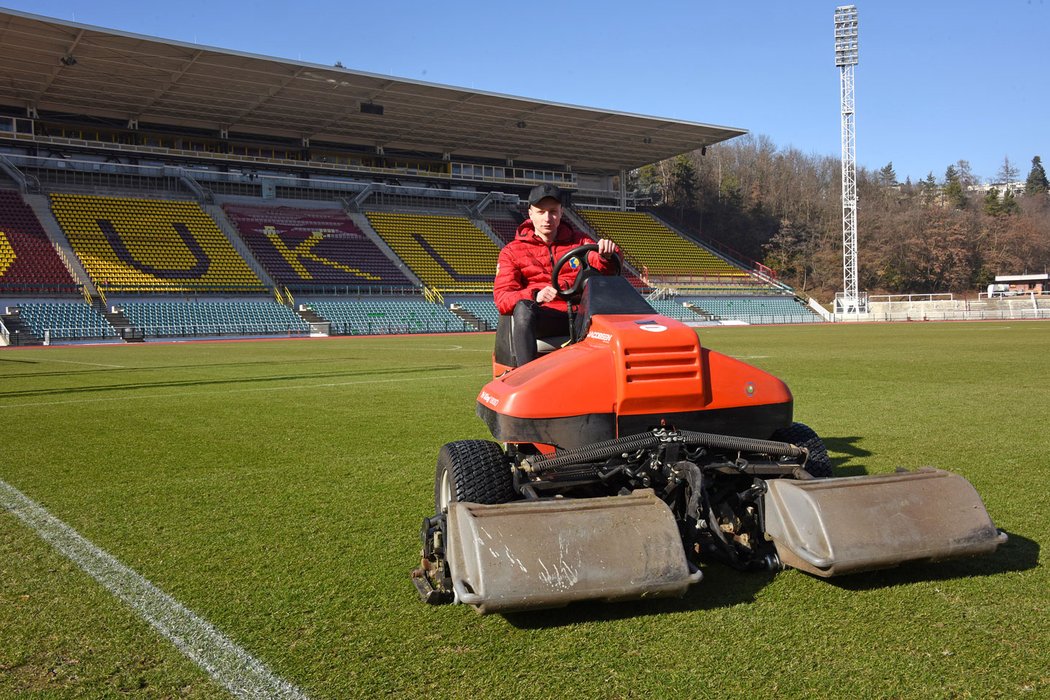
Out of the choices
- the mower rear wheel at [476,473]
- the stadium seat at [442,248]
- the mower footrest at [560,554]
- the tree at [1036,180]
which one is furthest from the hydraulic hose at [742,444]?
the tree at [1036,180]

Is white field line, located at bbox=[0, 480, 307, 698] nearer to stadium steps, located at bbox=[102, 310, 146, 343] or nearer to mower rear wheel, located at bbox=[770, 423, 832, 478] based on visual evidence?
mower rear wheel, located at bbox=[770, 423, 832, 478]

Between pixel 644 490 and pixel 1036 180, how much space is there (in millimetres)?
146638

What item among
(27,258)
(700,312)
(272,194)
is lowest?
(700,312)

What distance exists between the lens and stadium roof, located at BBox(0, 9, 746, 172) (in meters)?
34.6

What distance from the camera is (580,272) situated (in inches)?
178

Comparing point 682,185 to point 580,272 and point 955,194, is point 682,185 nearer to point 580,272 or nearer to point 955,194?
point 955,194

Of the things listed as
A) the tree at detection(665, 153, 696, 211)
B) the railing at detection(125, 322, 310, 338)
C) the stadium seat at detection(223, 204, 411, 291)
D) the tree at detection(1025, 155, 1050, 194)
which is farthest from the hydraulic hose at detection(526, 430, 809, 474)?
the tree at detection(1025, 155, 1050, 194)

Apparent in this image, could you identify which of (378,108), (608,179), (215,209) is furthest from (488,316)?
(608,179)

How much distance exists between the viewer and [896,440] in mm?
6672

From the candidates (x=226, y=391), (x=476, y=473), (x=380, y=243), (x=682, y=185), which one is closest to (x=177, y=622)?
(x=476, y=473)

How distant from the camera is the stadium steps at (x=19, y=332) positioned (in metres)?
32.2

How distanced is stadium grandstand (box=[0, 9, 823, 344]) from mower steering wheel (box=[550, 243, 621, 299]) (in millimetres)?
25969

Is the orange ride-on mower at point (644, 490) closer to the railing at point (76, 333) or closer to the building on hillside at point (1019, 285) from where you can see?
the railing at point (76, 333)

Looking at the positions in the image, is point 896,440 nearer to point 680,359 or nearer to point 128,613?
point 680,359
